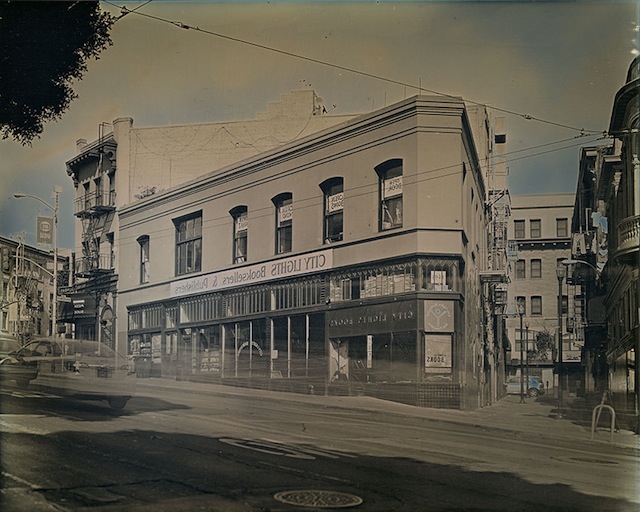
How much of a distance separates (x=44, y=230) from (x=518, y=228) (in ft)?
13.7

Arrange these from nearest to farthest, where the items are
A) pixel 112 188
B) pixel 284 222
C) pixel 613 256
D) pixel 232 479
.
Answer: pixel 232 479 < pixel 613 256 < pixel 284 222 < pixel 112 188

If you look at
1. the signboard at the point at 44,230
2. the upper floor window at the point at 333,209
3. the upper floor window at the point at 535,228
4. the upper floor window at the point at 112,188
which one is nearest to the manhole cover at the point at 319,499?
the upper floor window at the point at 333,209

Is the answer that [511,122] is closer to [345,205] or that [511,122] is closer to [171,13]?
[345,205]

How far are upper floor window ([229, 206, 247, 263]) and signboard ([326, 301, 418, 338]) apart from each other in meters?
0.96

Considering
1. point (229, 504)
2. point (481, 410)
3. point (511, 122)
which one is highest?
point (511, 122)

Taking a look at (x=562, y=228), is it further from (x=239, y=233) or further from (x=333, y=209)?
(x=239, y=233)

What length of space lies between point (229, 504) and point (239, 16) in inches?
155

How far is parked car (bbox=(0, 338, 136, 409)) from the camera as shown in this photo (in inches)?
272

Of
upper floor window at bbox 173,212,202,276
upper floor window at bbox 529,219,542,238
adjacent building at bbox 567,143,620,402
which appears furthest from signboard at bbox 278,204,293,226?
adjacent building at bbox 567,143,620,402

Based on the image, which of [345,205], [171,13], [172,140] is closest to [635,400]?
[345,205]

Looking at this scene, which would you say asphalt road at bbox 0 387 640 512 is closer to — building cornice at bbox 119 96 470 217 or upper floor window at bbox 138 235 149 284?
upper floor window at bbox 138 235 149 284

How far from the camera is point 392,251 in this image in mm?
6227

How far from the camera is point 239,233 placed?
6.94 metres

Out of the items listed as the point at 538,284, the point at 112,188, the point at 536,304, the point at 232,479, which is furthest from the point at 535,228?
the point at 112,188
